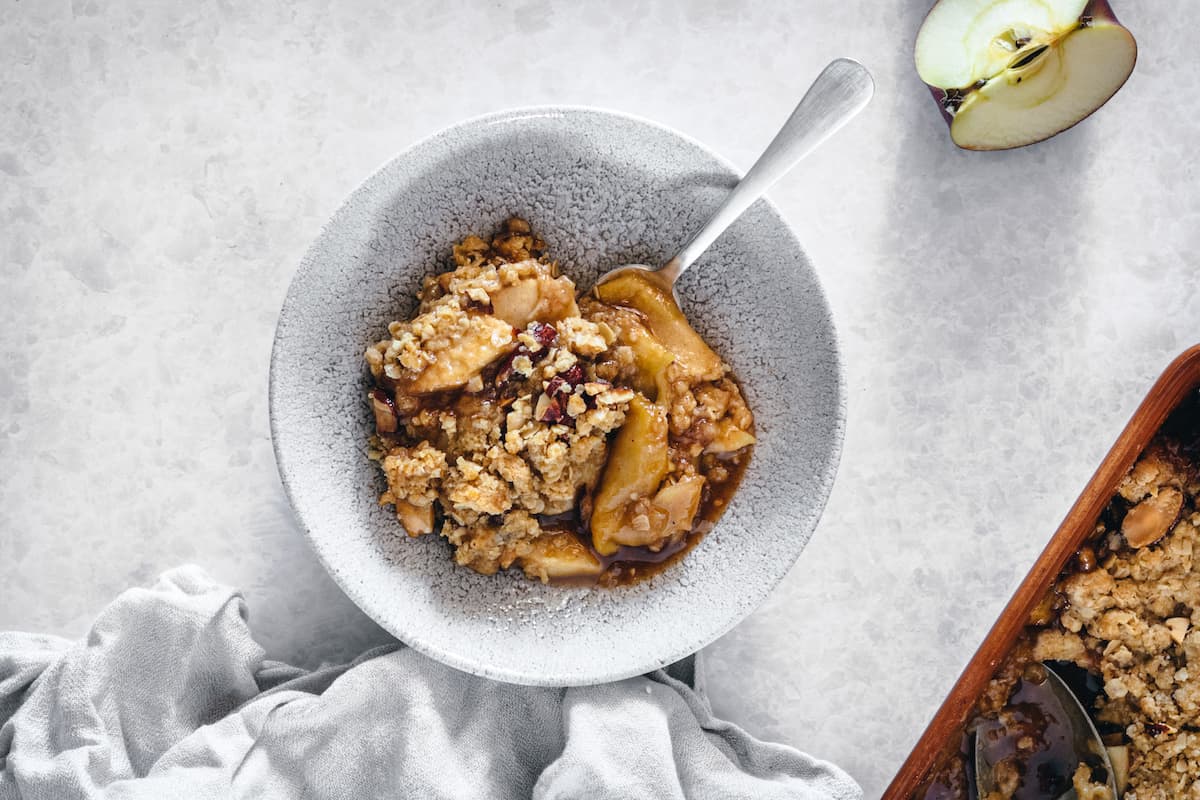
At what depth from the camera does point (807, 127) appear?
6.07ft

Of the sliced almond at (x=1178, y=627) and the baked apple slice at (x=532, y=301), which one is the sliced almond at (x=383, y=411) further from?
the sliced almond at (x=1178, y=627)

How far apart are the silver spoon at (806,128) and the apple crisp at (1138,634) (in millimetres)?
1052

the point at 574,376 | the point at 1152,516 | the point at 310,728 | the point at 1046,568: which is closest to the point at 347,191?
the point at 574,376

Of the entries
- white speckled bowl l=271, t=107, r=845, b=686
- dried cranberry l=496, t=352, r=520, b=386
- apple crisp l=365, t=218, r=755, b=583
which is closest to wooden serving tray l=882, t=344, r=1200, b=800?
white speckled bowl l=271, t=107, r=845, b=686

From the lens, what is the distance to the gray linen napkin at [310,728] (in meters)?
1.98

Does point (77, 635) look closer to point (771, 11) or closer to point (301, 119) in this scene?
point (301, 119)

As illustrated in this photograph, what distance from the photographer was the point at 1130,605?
7.33 ft

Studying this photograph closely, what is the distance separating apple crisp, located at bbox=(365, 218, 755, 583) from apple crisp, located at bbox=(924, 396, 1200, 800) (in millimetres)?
887

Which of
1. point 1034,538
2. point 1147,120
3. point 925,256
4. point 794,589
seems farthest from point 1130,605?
point 1147,120

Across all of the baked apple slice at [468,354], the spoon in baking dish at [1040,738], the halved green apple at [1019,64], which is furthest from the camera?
the spoon in baking dish at [1040,738]

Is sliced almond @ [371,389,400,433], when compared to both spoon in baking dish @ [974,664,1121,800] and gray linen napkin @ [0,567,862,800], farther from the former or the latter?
spoon in baking dish @ [974,664,1121,800]

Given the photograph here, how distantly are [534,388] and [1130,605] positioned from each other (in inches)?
56.1

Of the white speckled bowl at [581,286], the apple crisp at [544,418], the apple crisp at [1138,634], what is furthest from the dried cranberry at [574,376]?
the apple crisp at [1138,634]

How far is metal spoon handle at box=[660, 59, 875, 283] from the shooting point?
183cm
